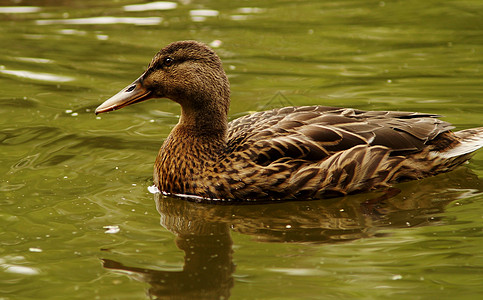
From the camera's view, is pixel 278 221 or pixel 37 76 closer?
pixel 278 221

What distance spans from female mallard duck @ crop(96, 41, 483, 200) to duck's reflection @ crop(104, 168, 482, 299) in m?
0.16

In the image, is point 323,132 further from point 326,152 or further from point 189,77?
point 189,77

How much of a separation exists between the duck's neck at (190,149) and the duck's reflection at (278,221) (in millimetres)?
222

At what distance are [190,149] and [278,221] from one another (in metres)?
1.42

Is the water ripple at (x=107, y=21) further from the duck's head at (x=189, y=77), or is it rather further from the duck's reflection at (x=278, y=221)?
the duck's reflection at (x=278, y=221)

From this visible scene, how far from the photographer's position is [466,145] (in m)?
8.78

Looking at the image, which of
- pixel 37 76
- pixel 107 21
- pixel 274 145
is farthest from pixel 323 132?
pixel 107 21

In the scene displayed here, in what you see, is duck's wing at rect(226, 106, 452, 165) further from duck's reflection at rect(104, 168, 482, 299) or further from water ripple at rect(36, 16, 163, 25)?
water ripple at rect(36, 16, 163, 25)

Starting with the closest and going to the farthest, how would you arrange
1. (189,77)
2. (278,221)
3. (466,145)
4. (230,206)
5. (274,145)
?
(278,221) → (230,206) → (274,145) → (189,77) → (466,145)

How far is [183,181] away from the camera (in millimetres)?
8438

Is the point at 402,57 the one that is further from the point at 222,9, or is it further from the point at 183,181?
the point at 183,181

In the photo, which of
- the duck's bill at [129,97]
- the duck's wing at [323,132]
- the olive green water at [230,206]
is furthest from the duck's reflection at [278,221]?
the duck's bill at [129,97]

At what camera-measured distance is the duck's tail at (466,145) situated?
8.66 m

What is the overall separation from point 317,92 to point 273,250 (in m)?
4.95
